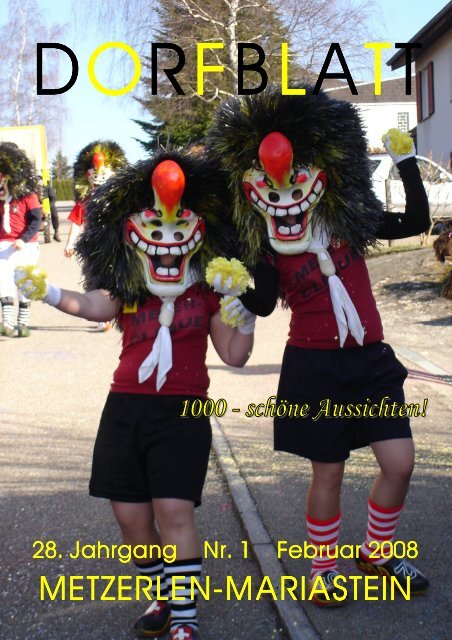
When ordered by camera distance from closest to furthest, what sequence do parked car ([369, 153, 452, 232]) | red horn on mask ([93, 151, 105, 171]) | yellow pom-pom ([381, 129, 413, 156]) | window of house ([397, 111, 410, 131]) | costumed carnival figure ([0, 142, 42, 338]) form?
1. yellow pom-pom ([381, 129, 413, 156])
2. red horn on mask ([93, 151, 105, 171])
3. costumed carnival figure ([0, 142, 42, 338])
4. parked car ([369, 153, 452, 232])
5. window of house ([397, 111, 410, 131])

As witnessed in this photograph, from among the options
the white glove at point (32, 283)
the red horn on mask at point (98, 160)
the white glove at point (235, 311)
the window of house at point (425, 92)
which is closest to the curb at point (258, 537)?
the white glove at point (235, 311)

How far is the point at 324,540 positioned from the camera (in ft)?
12.2

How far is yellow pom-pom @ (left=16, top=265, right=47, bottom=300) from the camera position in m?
3.42

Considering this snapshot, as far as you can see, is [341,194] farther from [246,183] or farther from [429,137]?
[429,137]

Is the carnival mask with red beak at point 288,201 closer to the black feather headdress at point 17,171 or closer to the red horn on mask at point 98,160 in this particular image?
the red horn on mask at point 98,160

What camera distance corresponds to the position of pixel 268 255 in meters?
3.72

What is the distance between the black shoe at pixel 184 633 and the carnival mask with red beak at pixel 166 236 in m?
1.19

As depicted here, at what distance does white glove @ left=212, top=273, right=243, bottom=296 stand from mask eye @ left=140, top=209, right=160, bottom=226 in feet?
1.44

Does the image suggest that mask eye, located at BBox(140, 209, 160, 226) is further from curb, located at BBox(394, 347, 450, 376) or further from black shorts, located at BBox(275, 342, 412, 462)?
curb, located at BBox(394, 347, 450, 376)

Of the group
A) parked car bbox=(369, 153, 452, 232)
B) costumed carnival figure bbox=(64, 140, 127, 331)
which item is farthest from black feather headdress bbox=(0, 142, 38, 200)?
parked car bbox=(369, 153, 452, 232)

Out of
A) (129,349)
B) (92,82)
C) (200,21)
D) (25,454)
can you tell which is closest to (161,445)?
(129,349)

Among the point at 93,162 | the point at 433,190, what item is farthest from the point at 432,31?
the point at 93,162

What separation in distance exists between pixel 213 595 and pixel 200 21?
19.8 meters

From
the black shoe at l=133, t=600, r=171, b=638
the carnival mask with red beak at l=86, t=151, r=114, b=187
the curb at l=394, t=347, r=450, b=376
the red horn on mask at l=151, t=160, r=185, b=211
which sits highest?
the carnival mask with red beak at l=86, t=151, r=114, b=187
